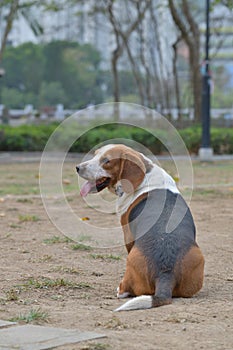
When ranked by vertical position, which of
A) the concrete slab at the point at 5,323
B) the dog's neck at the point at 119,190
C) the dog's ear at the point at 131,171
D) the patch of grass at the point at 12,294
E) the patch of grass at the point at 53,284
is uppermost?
the dog's ear at the point at 131,171

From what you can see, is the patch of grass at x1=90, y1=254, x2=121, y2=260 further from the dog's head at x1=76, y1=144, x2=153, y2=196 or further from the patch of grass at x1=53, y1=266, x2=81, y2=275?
the dog's head at x1=76, y1=144, x2=153, y2=196

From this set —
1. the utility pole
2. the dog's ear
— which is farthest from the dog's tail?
the utility pole

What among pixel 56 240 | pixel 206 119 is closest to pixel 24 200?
pixel 56 240

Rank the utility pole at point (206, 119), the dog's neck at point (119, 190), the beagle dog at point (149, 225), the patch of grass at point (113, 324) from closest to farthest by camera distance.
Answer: the patch of grass at point (113, 324) → the beagle dog at point (149, 225) → the dog's neck at point (119, 190) → the utility pole at point (206, 119)

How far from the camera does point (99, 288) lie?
734cm

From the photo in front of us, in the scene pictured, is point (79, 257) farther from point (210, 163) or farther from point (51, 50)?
point (51, 50)

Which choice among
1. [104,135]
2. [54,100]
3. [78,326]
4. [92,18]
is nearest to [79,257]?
[78,326]

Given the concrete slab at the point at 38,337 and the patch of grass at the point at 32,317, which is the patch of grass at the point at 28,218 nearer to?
the patch of grass at the point at 32,317

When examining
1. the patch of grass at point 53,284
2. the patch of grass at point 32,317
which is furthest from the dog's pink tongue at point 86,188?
the patch of grass at point 32,317

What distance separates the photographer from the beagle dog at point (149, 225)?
6594 millimetres

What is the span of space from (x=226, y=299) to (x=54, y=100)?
6969 cm

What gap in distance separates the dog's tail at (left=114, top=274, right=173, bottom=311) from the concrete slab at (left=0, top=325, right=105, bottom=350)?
710 mm

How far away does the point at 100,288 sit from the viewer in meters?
7.34

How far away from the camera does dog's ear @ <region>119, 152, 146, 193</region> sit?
7.00 meters
